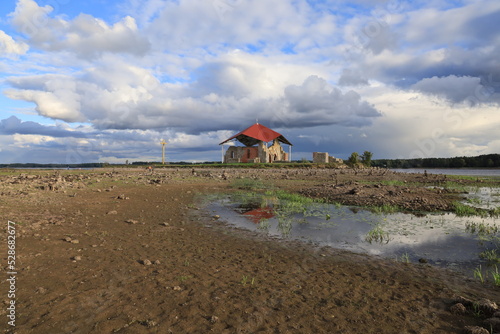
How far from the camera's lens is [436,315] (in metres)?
4.29

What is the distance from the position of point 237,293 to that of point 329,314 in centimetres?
157

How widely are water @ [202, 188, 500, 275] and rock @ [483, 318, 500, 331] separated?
2656mm

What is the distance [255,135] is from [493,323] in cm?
5483

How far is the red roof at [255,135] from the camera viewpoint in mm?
57812

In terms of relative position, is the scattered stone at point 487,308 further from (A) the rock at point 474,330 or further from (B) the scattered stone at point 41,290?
(B) the scattered stone at point 41,290

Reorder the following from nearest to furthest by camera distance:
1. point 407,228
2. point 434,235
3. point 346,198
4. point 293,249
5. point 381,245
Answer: point 293,249 → point 381,245 → point 434,235 → point 407,228 → point 346,198

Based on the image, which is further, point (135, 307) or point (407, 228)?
point (407, 228)

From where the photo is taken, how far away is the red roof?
57.8 metres

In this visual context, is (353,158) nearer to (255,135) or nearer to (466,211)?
(255,135)

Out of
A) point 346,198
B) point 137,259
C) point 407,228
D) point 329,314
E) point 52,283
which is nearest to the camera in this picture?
point 329,314

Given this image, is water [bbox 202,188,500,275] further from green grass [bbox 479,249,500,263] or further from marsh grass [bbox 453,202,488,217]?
marsh grass [bbox 453,202,488,217]

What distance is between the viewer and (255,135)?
58.0m

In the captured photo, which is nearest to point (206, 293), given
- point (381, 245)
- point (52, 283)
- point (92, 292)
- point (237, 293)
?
point (237, 293)

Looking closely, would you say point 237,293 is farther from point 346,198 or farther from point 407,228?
point 346,198
